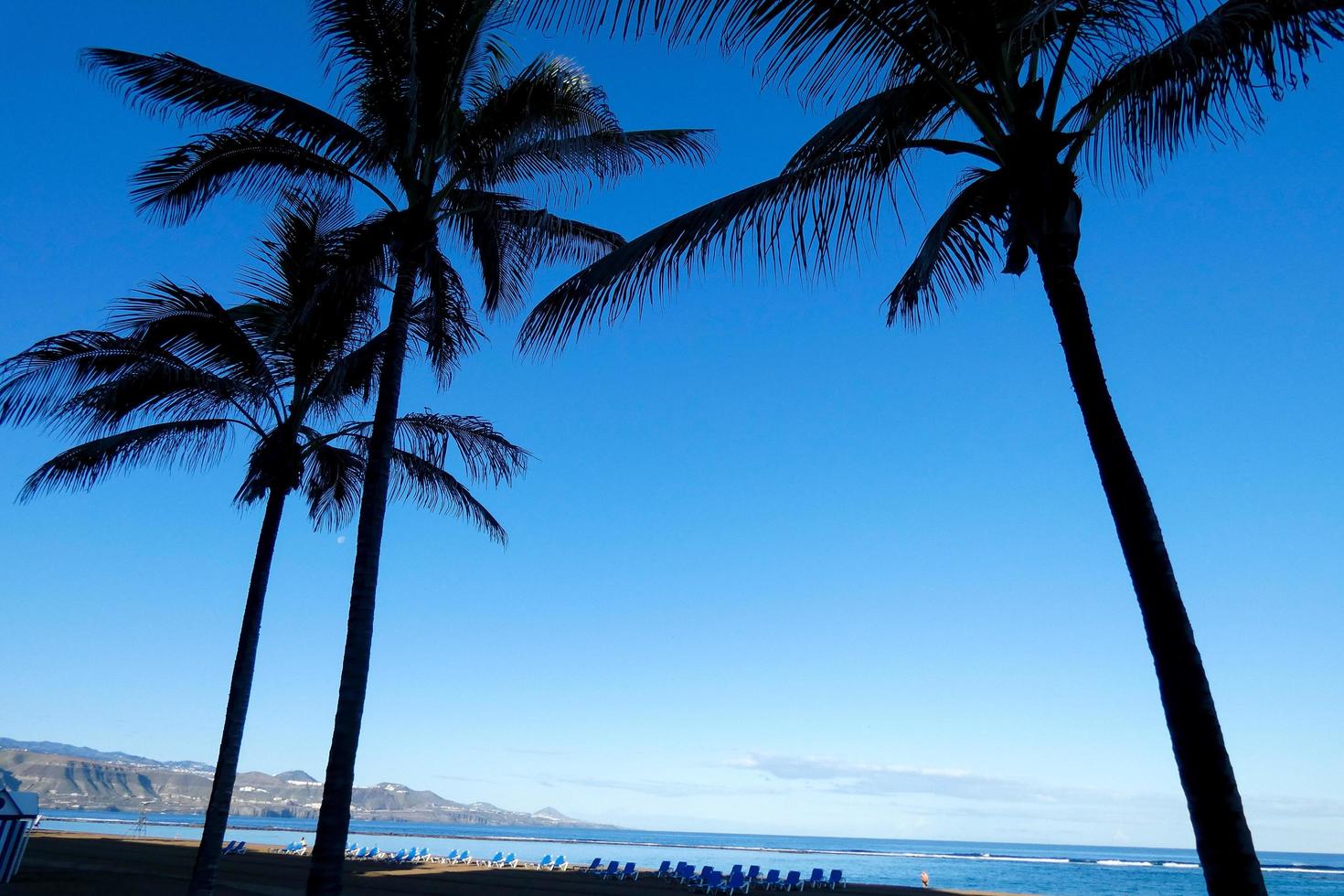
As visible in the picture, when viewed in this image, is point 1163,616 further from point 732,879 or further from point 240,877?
point 240,877

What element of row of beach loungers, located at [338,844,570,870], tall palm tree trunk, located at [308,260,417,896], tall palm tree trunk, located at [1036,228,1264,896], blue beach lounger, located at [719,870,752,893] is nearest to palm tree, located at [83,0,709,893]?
tall palm tree trunk, located at [308,260,417,896]

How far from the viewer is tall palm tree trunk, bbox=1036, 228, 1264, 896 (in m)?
3.23

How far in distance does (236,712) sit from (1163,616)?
9.23 metres

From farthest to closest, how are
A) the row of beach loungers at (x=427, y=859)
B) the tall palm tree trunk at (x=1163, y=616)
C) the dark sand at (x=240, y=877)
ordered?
the row of beach loungers at (x=427, y=859) → the dark sand at (x=240, y=877) → the tall palm tree trunk at (x=1163, y=616)

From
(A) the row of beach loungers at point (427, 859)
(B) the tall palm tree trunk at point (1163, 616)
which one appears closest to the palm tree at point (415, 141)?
(B) the tall palm tree trunk at point (1163, 616)

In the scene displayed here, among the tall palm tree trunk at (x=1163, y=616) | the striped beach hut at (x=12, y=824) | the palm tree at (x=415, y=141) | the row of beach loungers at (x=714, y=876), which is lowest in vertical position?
the row of beach loungers at (x=714, y=876)

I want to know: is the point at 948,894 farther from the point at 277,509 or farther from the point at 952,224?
the point at 952,224

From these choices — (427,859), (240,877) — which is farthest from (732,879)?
(427,859)

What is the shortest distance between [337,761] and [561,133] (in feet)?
19.6

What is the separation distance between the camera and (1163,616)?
11.8ft

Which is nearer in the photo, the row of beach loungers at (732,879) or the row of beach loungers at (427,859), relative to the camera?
the row of beach loungers at (732,879)

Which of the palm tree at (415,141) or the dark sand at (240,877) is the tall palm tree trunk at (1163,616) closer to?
the palm tree at (415,141)

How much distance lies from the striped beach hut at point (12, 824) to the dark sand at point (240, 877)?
32cm

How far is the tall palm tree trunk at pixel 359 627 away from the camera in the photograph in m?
6.42
